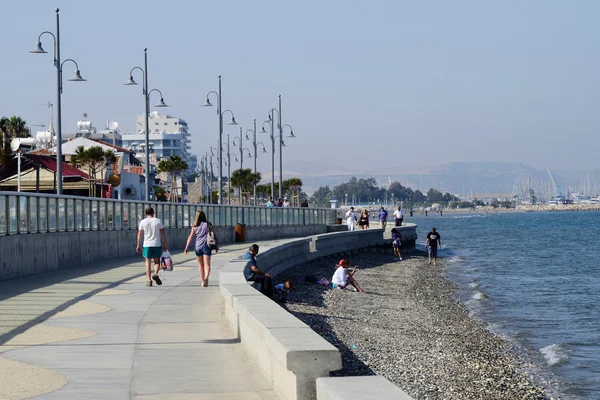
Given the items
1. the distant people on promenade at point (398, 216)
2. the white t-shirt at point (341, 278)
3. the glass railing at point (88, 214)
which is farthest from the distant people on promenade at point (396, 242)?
the white t-shirt at point (341, 278)

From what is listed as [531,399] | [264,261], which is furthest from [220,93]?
[531,399]

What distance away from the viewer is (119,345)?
1280cm

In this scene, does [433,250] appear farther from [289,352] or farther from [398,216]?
[289,352]

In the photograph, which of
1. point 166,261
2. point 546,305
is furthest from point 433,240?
point 166,261

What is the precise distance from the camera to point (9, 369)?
1085cm

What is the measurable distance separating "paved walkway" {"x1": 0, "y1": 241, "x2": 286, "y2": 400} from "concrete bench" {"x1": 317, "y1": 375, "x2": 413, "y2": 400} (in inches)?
70.6

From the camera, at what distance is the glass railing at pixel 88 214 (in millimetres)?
22859

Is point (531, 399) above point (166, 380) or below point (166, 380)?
below

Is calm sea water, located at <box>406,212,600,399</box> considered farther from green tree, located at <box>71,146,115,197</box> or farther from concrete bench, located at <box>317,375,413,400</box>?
green tree, located at <box>71,146,115,197</box>

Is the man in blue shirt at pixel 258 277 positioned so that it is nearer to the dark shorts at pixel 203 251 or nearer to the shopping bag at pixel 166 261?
the dark shorts at pixel 203 251

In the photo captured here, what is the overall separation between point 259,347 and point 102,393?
2.01 m

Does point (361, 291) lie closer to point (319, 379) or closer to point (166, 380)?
point (166, 380)

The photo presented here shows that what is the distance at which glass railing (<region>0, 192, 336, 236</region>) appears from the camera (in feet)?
75.0

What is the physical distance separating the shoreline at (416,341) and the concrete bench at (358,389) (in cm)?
454
